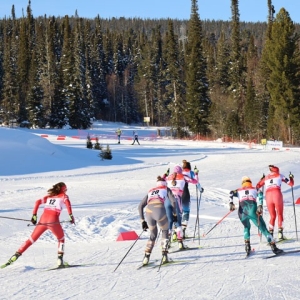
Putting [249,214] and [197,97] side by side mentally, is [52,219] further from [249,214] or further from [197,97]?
[197,97]

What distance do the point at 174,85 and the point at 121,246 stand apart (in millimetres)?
49820

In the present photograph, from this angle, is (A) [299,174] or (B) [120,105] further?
(B) [120,105]

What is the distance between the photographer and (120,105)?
275 ft

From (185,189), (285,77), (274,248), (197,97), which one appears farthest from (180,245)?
(197,97)

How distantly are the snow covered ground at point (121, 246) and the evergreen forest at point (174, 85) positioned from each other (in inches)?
779

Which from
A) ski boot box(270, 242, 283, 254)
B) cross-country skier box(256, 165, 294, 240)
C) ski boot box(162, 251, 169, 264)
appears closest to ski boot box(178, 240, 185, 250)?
ski boot box(162, 251, 169, 264)

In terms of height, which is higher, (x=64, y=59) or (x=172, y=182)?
(x=64, y=59)

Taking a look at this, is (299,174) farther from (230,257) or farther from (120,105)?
(120,105)

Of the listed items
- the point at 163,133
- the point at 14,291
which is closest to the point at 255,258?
the point at 14,291

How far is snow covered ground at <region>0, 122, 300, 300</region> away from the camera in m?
6.96

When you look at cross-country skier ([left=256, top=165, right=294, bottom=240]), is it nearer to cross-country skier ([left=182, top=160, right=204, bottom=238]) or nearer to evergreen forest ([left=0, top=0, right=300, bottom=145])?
cross-country skier ([left=182, top=160, right=204, bottom=238])

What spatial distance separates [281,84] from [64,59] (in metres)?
32.1

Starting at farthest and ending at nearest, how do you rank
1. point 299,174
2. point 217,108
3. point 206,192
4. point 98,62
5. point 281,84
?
point 98,62 → point 217,108 → point 281,84 → point 299,174 → point 206,192

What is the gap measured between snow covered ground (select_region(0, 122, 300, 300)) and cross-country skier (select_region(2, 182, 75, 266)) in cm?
36
